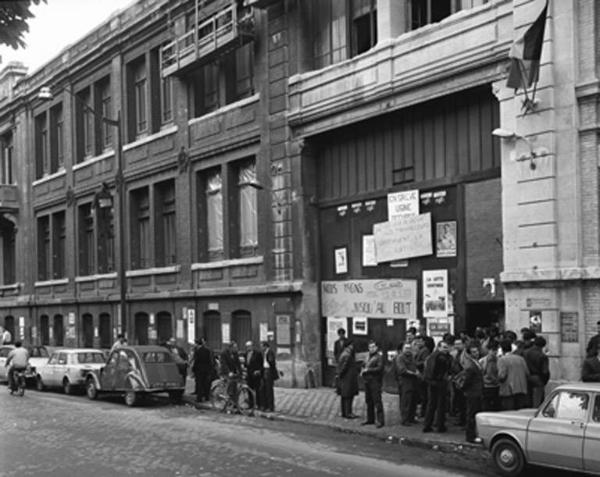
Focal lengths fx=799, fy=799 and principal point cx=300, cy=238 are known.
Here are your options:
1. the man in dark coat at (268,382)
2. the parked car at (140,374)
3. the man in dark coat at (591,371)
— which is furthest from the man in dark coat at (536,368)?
the parked car at (140,374)

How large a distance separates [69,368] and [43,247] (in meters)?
18.4

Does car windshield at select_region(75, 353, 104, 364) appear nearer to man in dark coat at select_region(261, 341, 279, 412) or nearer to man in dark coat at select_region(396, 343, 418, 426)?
man in dark coat at select_region(261, 341, 279, 412)

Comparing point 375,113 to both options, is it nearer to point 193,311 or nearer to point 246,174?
point 246,174

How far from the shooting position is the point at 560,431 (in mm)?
10234

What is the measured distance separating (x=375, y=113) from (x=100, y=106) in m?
17.9

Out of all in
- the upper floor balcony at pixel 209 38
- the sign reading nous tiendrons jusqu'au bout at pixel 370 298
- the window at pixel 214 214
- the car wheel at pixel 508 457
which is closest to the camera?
the car wheel at pixel 508 457

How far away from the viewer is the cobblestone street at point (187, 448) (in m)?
11.4

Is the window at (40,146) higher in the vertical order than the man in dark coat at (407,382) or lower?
higher

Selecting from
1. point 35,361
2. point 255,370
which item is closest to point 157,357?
point 255,370

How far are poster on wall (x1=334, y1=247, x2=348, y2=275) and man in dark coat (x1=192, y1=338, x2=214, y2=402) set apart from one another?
4264 millimetres

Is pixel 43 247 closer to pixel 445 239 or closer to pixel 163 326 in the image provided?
pixel 163 326

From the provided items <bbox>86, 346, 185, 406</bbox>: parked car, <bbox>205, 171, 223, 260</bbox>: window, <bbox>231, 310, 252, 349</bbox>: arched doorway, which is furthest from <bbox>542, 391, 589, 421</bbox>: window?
<bbox>205, 171, 223, 260</bbox>: window

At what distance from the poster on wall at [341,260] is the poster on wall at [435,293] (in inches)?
119

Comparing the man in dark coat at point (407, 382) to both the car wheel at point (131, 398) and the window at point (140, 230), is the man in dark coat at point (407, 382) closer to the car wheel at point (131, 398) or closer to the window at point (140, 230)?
the car wheel at point (131, 398)
